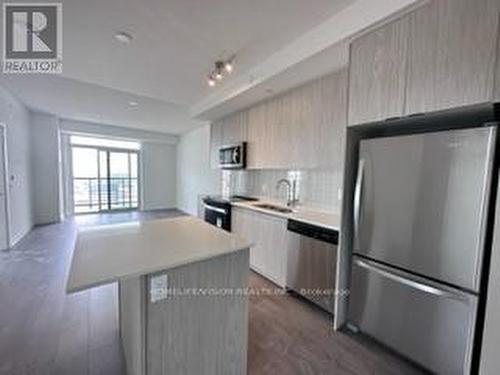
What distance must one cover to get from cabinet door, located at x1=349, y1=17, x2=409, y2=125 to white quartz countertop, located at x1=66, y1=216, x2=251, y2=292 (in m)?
1.38

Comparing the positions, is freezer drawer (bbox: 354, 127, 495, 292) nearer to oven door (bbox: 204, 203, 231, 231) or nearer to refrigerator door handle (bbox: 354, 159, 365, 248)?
refrigerator door handle (bbox: 354, 159, 365, 248)

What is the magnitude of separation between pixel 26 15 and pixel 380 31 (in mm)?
2883

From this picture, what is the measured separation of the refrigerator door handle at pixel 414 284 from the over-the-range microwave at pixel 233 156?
237cm

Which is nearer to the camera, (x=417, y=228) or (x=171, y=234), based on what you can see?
(x=417, y=228)

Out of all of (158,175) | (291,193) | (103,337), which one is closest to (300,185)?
(291,193)

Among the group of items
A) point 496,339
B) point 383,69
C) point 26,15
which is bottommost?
point 496,339

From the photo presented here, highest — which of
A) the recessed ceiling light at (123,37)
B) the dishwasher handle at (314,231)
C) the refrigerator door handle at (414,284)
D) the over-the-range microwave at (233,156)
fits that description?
the recessed ceiling light at (123,37)

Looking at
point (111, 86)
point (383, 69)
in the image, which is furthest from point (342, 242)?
point (111, 86)

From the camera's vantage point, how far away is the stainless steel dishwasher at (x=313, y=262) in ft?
7.45

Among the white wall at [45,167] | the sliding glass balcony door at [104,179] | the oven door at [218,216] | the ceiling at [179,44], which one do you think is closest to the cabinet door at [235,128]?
the ceiling at [179,44]

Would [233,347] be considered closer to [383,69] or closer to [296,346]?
[296,346]

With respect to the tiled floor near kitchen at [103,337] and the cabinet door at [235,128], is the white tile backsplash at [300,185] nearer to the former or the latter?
the cabinet door at [235,128]

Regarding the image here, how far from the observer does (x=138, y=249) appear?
1427mm

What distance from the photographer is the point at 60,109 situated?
526 cm
